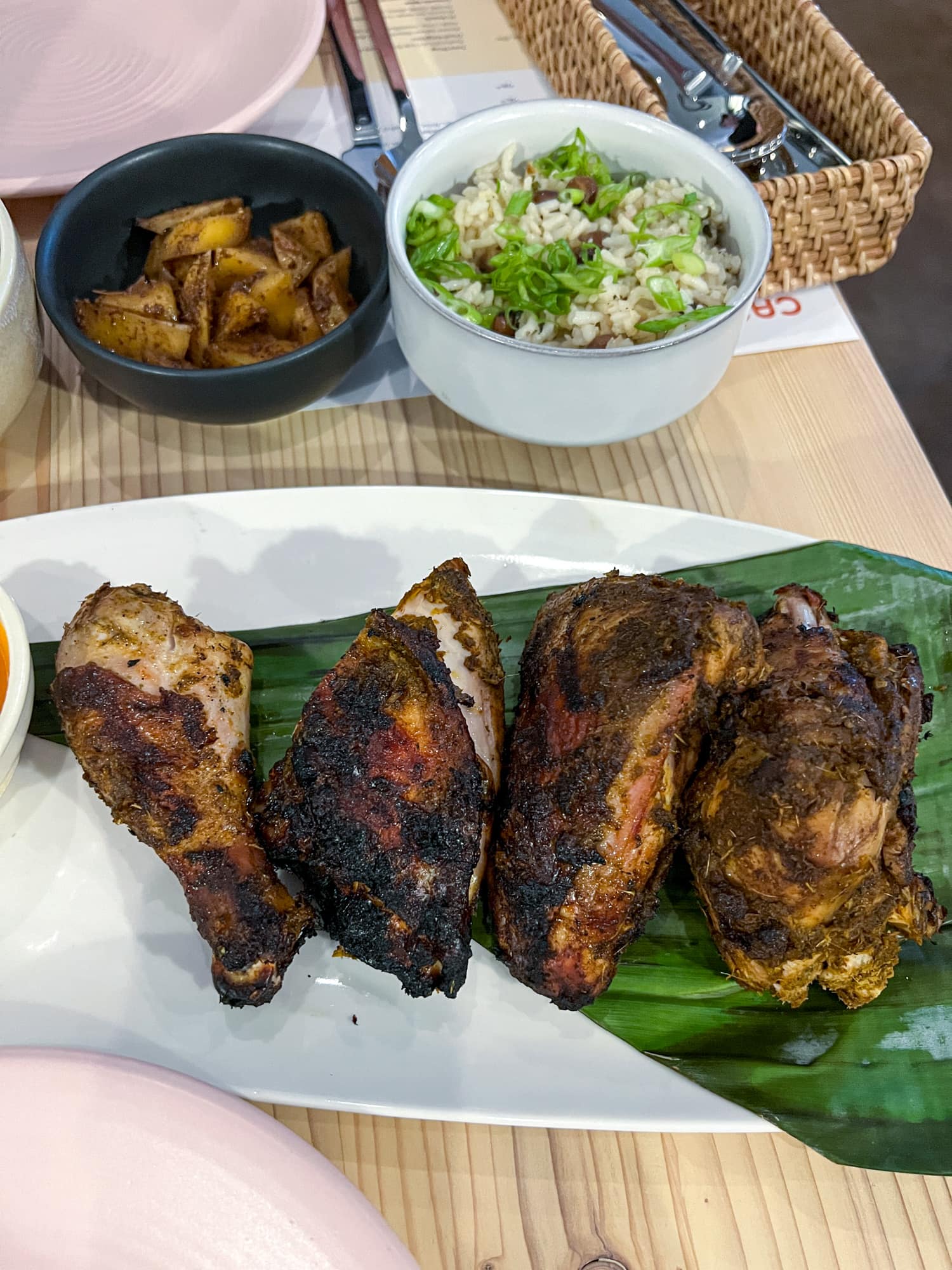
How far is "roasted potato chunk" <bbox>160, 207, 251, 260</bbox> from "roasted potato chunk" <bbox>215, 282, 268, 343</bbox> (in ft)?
0.45

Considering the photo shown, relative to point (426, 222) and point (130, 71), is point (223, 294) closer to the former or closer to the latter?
point (426, 222)

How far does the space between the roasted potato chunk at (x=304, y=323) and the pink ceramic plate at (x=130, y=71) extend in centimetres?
66

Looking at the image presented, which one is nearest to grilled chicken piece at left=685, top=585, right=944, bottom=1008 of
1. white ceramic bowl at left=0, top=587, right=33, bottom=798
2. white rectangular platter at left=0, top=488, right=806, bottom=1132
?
white rectangular platter at left=0, top=488, right=806, bottom=1132

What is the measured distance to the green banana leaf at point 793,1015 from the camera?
4.63ft

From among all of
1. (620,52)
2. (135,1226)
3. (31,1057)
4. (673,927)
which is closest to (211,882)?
(31,1057)

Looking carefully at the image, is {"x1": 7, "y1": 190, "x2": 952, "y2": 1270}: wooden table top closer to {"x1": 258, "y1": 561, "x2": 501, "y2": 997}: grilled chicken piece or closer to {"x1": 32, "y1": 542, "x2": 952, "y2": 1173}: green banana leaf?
{"x1": 32, "y1": 542, "x2": 952, "y2": 1173}: green banana leaf

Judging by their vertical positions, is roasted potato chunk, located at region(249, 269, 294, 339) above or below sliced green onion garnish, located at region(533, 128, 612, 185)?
below

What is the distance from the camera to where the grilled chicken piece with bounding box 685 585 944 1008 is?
131cm

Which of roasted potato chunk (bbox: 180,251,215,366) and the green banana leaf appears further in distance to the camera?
roasted potato chunk (bbox: 180,251,215,366)

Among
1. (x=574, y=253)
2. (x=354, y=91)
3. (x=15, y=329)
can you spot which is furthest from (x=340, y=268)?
(x=354, y=91)

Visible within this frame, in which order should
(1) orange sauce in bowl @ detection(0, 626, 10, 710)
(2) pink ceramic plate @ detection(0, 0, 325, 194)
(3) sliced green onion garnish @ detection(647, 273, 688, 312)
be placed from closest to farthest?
(1) orange sauce in bowl @ detection(0, 626, 10, 710), (3) sliced green onion garnish @ detection(647, 273, 688, 312), (2) pink ceramic plate @ detection(0, 0, 325, 194)

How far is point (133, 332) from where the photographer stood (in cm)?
199

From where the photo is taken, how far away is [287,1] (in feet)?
8.56

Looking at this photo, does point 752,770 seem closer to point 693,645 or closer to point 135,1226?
point 693,645
